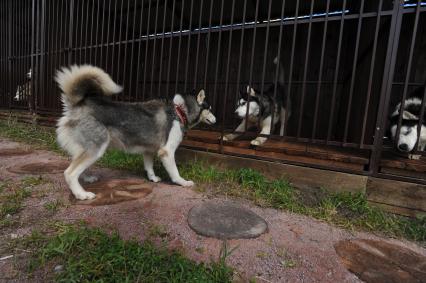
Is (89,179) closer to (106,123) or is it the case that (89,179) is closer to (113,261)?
(106,123)

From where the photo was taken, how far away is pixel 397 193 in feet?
9.29

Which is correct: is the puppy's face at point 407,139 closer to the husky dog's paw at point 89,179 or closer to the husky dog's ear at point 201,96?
the husky dog's ear at point 201,96

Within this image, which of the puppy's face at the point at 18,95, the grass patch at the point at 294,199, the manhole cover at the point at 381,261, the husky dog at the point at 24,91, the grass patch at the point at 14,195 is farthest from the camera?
the puppy's face at the point at 18,95

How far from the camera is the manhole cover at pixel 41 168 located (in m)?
3.52

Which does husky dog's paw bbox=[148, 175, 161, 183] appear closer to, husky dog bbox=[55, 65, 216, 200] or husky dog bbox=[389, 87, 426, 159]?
husky dog bbox=[55, 65, 216, 200]

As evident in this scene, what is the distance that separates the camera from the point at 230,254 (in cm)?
189

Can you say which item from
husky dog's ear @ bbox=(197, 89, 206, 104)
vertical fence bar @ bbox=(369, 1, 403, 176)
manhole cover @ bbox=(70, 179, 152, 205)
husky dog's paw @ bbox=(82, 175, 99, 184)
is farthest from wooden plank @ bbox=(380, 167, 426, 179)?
husky dog's paw @ bbox=(82, 175, 99, 184)

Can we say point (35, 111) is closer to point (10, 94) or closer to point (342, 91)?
point (10, 94)

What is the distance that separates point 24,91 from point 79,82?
632 cm

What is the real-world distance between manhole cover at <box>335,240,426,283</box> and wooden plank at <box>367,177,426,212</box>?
0.76 m

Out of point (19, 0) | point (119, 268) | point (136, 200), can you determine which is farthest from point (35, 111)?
point (119, 268)

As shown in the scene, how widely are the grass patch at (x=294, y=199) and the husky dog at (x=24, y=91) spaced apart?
16.3 ft

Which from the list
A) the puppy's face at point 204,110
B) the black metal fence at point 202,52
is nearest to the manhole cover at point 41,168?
the black metal fence at point 202,52

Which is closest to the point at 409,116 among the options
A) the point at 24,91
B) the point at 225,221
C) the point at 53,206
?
the point at 225,221
